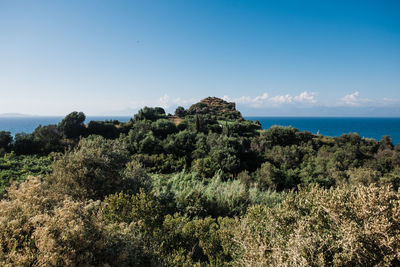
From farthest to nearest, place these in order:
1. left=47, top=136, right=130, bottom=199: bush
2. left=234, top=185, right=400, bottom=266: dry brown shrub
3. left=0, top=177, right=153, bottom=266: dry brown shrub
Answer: left=47, top=136, right=130, bottom=199: bush → left=234, top=185, right=400, bottom=266: dry brown shrub → left=0, top=177, right=153, bottom=266: dry brown shrub

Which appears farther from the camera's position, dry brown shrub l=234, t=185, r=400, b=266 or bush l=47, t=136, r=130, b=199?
bush l=47, t=136, r=130, b=199

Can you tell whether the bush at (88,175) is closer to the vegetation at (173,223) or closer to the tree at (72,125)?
the vegetation at (173,223)

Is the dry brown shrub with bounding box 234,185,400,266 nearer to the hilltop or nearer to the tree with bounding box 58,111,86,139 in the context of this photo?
the tree with bounding box 58,111,86,139

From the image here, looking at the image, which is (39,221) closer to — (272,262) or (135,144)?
(272,262)

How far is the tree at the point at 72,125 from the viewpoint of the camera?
38.2 meters

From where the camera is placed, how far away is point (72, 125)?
38.9 metres

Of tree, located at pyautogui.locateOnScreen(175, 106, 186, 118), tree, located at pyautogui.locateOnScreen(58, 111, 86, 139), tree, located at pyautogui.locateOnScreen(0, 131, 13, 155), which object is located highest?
tree, located at pyautogui.locateOnScreen(175, 106, 186, 118)

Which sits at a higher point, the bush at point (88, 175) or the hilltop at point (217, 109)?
the hilltop at point (217, 109)

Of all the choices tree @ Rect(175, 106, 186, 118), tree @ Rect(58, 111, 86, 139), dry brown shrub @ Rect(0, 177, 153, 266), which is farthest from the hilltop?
dry brown shrub @ Rect(0, 177, 153, 266)

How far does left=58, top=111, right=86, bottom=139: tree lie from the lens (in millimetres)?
38219

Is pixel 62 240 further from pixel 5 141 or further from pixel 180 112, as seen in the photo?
pixel 180 112

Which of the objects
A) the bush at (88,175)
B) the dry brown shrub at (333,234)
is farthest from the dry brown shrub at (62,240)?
the bush at (88,175)

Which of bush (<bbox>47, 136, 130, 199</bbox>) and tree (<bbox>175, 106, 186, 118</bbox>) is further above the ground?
tree (<bbox>175, 106, 186, 118</bbox>)

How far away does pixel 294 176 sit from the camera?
949 inches
